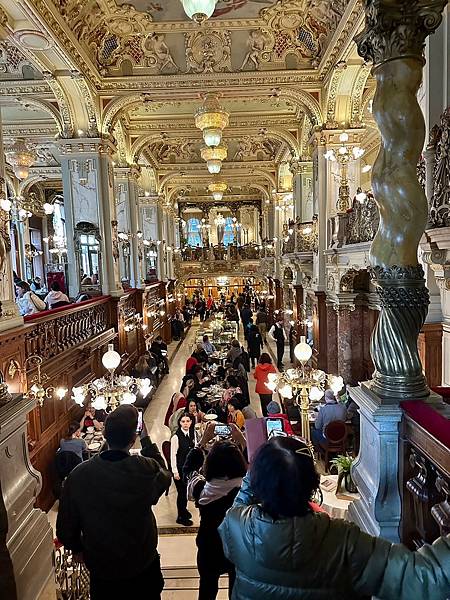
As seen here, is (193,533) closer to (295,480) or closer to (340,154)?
(295,480)

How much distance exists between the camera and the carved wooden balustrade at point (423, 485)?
1728 mm

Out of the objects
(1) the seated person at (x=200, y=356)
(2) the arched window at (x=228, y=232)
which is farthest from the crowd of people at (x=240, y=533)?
(2) the arched window at (x=228, y=232)

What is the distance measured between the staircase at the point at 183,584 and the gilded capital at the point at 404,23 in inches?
174

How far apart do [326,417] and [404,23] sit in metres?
6.56

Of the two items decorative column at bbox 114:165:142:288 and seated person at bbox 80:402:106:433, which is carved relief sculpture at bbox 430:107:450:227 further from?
decorative column at bbox 114:165:142:288

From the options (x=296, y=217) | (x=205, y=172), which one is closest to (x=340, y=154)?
(x=296, y=217)

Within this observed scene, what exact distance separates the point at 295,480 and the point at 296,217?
1303cm

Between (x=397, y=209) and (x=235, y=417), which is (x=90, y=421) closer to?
(x=235, y=417)

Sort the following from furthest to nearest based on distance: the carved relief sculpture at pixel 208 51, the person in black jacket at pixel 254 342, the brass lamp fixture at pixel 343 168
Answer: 1. the person in black jacket at pixel 254 342
2. the carved relief sculpture at pixel 208 51
3. the brass lamp fixture at pixel 343 168

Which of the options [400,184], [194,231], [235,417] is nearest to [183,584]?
[235,417]

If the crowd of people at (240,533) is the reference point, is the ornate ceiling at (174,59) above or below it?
above

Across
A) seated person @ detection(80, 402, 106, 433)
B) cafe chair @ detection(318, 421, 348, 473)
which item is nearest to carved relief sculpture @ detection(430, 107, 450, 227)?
cafe chair @ detection(318, 421, 348, 473)

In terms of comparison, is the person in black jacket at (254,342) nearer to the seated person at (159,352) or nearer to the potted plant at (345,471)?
the seated person at (159,352)

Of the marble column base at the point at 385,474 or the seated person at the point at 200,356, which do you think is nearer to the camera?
the marble column base at the point at 385,474
